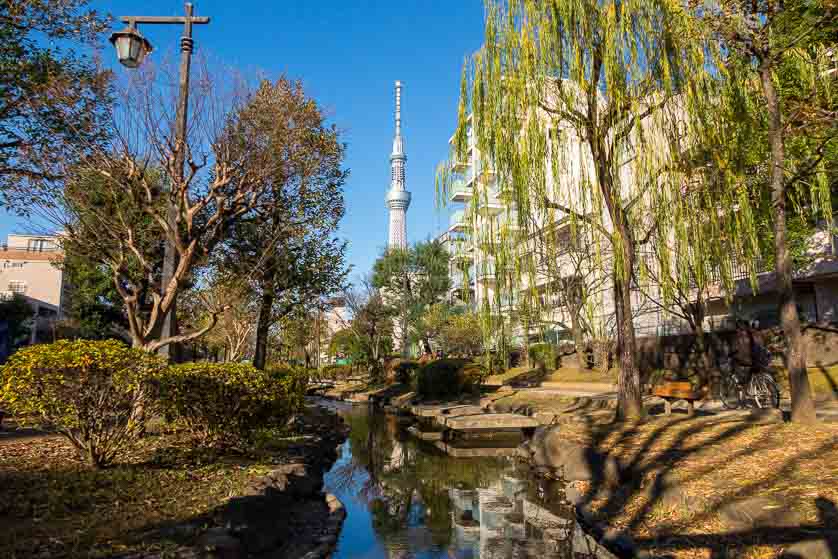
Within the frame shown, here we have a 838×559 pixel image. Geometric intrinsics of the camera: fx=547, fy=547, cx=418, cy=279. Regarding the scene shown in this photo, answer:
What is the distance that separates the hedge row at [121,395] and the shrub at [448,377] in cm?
1307

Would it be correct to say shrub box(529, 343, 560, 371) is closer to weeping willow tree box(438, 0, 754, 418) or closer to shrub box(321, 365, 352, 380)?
weeping willow tree box(438, 0, 754, 418)

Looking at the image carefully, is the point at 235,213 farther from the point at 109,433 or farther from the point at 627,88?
the point at 627,88

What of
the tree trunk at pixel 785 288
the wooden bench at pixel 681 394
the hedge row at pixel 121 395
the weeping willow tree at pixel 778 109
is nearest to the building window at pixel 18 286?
the hedge row at pixel 121 395

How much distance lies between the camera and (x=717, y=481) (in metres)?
5.75

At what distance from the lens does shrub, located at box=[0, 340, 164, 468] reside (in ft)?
17.7

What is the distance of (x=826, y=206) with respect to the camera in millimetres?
8445

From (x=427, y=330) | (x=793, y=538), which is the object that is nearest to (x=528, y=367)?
(x=427, y=330)

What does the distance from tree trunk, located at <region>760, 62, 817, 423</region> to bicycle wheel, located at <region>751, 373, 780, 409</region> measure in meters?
2.43

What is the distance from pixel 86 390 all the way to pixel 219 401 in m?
1.56

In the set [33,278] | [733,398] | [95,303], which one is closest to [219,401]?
[733,398]

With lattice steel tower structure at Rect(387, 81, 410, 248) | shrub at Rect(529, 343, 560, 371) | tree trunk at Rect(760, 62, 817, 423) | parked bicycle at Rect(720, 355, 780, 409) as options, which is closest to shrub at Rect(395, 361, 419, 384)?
shrub at Rect(529, 343, 560, 371)

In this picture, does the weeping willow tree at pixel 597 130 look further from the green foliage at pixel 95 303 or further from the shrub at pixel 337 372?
the shrub at pixel 337 372

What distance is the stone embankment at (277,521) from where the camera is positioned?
4102mm

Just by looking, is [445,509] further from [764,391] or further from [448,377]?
[448,377]
